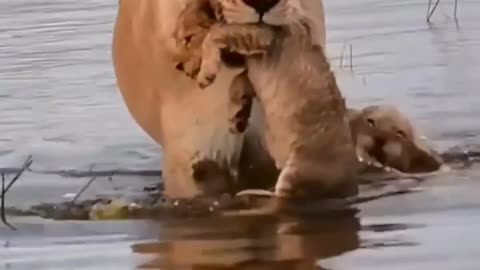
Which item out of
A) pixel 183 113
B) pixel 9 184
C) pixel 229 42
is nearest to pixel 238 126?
pixel 229 42

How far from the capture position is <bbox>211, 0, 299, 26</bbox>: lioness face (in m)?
4.59

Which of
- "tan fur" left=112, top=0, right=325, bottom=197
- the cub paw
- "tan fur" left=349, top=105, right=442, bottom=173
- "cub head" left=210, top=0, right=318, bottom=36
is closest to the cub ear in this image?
"cub head" left=210, top=0, right=318, bottom=36

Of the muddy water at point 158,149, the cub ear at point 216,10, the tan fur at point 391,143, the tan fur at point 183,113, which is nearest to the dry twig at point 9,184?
the muddy water at point 158,149

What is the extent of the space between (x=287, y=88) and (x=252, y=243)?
0.67 meters

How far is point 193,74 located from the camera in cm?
489

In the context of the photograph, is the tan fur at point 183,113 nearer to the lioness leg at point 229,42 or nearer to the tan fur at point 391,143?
the lioness leg at point 229,42

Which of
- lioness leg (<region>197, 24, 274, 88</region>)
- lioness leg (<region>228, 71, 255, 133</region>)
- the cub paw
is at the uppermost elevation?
lioness leg (<region>197, 24, 274, 88</region>)

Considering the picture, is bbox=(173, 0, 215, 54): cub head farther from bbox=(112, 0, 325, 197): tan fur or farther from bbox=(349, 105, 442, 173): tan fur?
bbox=(349, 105, 442, 173): tan fur

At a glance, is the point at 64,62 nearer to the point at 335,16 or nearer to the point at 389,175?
the point at 335,16

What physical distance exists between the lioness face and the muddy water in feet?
1.74

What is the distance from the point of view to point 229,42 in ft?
15.3

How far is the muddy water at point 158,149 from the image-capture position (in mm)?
4066

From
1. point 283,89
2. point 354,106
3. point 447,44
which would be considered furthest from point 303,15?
point 447,44

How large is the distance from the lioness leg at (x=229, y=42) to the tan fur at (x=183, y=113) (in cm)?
13
